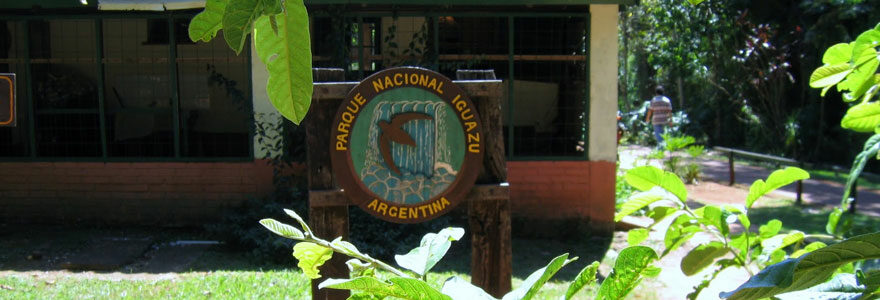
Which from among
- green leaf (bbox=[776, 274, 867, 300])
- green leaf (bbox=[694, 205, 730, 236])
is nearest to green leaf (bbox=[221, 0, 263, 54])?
green leaf (bbox=[776, 274, 867, 300])

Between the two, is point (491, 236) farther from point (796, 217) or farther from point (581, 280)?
point (796, 217)

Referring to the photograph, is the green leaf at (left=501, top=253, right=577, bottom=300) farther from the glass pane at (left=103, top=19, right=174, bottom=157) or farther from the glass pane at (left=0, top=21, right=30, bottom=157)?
the glass pane at (left=0, top=21, right=30, bottom=157)

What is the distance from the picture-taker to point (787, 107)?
17.8 m

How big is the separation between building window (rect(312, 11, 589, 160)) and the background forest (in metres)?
7.05

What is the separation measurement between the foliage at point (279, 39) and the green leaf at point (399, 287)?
0.27 m

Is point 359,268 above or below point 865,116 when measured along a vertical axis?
below

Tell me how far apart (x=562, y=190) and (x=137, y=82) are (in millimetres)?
5230

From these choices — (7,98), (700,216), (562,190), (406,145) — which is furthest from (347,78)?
(700,216)

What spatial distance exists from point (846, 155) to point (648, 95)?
31.7 feet

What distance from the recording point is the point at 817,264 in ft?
3.50

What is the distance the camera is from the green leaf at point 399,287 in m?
0.99

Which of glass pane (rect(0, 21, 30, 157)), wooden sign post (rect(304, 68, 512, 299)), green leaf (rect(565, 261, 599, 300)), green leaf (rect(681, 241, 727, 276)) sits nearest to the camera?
green leaf (rect(565, 261, 599, 300))

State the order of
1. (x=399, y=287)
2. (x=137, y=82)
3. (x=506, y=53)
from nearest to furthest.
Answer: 1. (x=399, y=287)
2. (x=506, y=53)
3. (x=137, y=82)

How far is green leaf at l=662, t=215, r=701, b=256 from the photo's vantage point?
1.97 m
